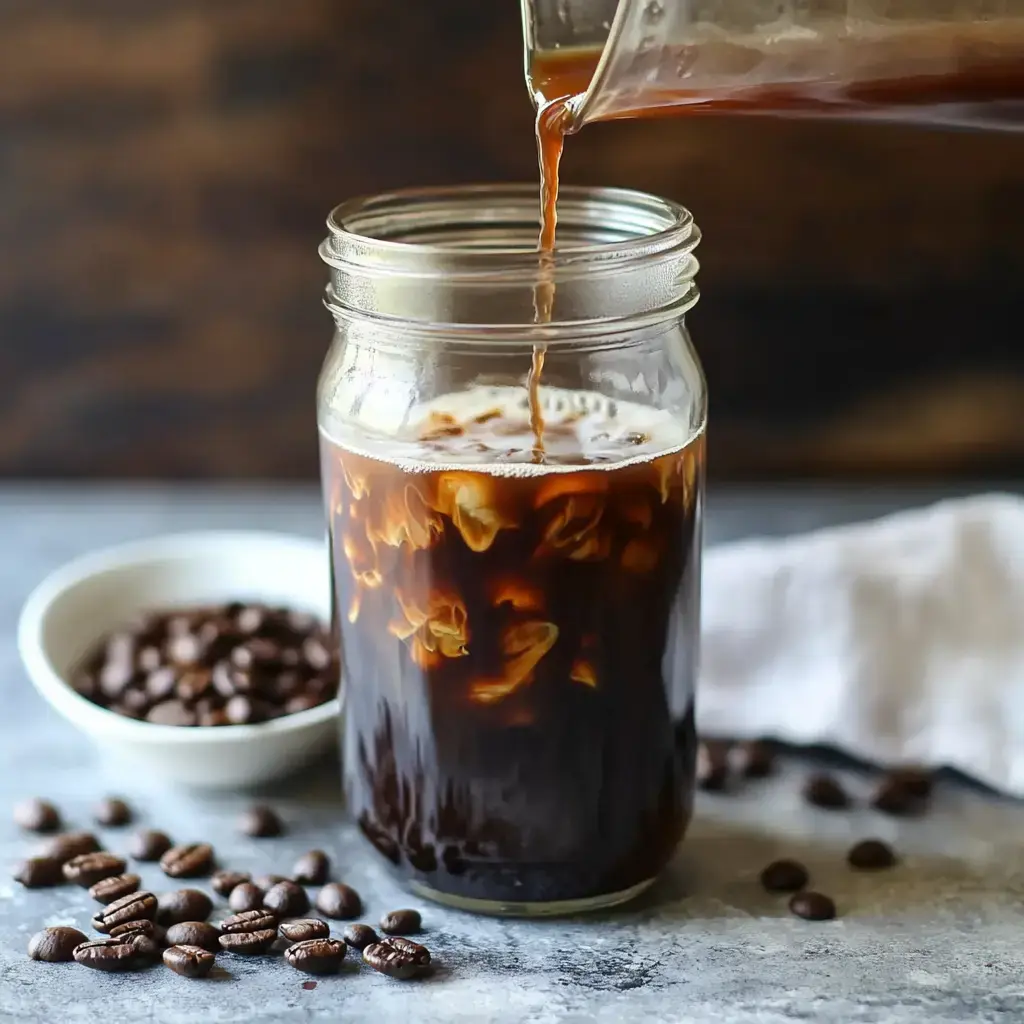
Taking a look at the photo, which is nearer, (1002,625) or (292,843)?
(292,843)

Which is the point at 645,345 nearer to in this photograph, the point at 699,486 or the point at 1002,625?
the point at 699,486

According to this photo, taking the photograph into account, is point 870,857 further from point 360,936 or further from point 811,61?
point 811,61

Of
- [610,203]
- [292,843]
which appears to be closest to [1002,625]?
[610,203]

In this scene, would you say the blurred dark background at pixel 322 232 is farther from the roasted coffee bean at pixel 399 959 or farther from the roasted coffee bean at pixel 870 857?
the roasted coffee bean at pixel 399 959

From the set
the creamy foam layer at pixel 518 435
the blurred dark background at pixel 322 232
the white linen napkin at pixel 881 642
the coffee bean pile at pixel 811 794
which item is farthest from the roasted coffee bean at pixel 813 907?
the blurred dark background at pixel 322 232

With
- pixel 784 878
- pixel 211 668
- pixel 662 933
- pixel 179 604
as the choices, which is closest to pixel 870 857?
pixel 784 878
